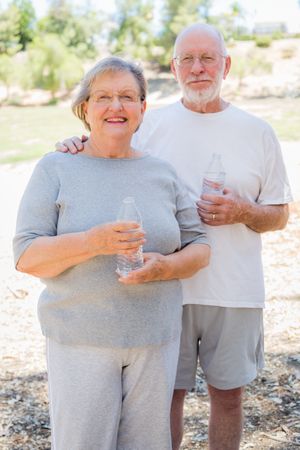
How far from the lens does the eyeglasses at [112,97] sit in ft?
7.74

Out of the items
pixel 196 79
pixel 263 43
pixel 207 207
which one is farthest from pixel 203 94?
pixel 263 43

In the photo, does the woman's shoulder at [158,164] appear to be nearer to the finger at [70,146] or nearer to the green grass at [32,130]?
the finger at [70,146]

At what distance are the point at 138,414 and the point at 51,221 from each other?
80 centimetres

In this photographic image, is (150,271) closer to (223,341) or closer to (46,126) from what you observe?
(223,341)

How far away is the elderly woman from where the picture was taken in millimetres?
2238

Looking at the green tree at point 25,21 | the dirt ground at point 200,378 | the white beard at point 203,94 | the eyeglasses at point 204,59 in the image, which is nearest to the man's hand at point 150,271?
the white beard at point 203,94

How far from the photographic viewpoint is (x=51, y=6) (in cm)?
5281

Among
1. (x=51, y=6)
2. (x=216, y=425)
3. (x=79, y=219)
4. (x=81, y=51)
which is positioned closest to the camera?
(x=79, y=219)

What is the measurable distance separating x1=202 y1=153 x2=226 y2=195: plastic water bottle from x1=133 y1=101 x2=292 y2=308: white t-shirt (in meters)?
0.12

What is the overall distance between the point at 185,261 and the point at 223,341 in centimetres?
67

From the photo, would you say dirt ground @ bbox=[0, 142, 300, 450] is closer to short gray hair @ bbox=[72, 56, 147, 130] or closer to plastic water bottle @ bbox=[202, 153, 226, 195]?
plastic water bottle @ bbox=[202, 153, 226, 195]

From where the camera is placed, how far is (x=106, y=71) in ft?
7.75

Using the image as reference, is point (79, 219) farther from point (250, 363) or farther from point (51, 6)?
point (51, 6)

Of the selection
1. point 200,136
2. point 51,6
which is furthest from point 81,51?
point 200,136
